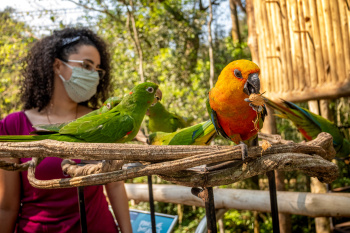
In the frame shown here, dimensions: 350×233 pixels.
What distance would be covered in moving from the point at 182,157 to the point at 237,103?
0.28m

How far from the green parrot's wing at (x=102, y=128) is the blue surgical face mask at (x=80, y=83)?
613 millimetres

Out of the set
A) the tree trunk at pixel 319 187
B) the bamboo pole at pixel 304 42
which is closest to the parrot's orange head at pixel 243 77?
the bamboo pole at pixel 304 42

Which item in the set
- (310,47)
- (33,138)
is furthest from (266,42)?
(33,138)

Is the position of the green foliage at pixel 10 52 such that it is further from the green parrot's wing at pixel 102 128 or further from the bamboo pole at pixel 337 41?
the bamboo pole at pixel 337 41

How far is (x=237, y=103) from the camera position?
0.77 metres

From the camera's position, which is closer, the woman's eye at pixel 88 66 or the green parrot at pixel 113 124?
the green parrot at pixel 113 124

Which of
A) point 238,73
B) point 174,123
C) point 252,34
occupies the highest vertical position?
point 252,34

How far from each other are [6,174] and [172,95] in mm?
3030

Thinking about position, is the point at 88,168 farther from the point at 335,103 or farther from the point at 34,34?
the point at 34,34

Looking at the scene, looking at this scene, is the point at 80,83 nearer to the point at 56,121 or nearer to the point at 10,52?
the point at 56,121

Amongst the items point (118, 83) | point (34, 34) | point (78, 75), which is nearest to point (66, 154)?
point (78, 75)

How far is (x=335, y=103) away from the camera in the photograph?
10.7ft

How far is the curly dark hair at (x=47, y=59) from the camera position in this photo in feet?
5.18

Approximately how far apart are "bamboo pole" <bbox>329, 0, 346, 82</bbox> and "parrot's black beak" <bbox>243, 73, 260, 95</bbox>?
98cm
